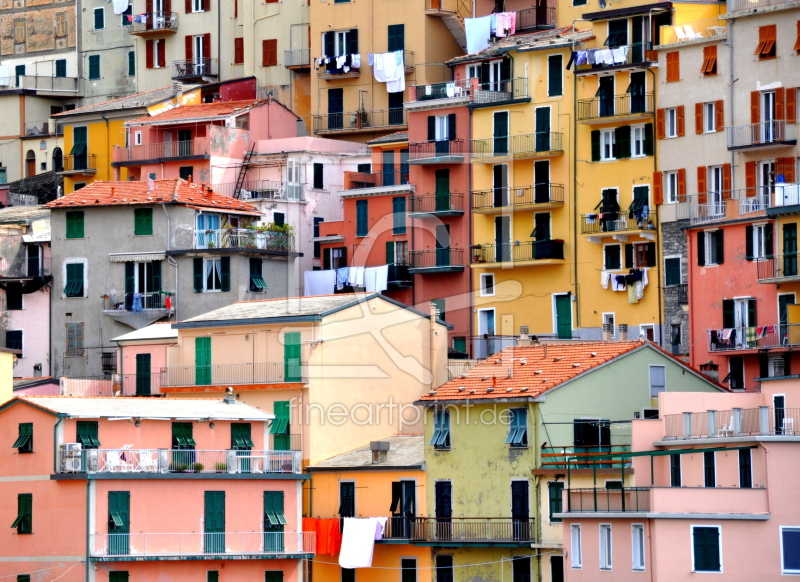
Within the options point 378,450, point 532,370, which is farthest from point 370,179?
point 532,370

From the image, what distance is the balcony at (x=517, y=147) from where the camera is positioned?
85562mm

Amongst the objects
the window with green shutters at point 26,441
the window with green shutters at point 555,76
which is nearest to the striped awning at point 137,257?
the window with green shutters at point 555,76

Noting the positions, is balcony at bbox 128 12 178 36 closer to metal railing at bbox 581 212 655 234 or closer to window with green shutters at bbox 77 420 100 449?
metal railing at bbox 581 212 655 234

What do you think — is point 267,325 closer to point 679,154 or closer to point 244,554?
point 244,554

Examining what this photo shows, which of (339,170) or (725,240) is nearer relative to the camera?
(725,240)

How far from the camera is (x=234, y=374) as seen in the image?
252 feet

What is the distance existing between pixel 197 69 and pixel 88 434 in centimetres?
4583

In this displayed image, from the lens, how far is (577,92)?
85.0m

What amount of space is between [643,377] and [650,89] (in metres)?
16.3

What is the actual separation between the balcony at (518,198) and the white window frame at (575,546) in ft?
79.6

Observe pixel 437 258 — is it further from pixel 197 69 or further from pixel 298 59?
pixel 197 69

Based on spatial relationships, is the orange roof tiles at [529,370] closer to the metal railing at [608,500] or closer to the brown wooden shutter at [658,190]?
the metal railing at [608,500]

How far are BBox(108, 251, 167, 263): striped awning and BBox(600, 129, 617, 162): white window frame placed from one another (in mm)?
19447

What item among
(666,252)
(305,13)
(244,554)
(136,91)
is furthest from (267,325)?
(136,91)
